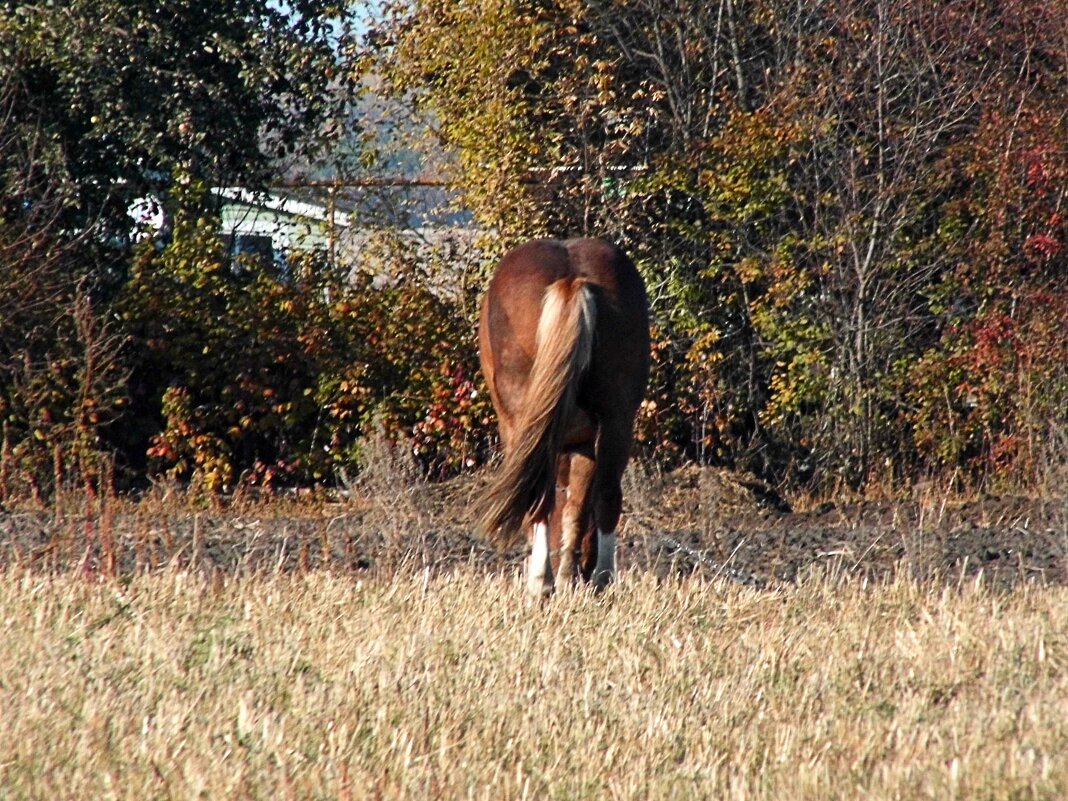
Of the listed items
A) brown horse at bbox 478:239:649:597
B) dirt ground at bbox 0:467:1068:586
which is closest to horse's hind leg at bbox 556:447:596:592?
brown horse at bbox 478:239:649:597

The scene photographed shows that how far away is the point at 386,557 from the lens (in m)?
7.87

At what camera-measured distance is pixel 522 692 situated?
15.9ft

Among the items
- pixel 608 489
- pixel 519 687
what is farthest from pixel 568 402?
pixel 519 687

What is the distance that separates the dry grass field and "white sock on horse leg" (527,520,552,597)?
0.40 ft

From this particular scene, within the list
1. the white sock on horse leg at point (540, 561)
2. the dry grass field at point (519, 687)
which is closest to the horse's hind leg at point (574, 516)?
the white sock on horse leg at point (540, 561)

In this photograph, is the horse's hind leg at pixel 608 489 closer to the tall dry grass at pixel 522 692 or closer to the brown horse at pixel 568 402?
the brown horse at pixel 568 402

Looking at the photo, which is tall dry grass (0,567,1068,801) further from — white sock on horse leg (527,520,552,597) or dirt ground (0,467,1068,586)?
dirt ground (0,467,1068,586)

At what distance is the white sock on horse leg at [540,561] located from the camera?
675 cm

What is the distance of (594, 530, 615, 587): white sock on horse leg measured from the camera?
22.0ft

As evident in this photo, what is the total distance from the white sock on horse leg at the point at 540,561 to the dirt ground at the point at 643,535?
2.00 ft

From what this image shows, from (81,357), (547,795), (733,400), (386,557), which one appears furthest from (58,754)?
(733,400)

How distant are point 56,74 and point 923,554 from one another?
27.2 feet

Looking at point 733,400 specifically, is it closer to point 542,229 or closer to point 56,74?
point 542,229

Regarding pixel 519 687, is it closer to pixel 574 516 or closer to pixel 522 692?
pixel 522 692
